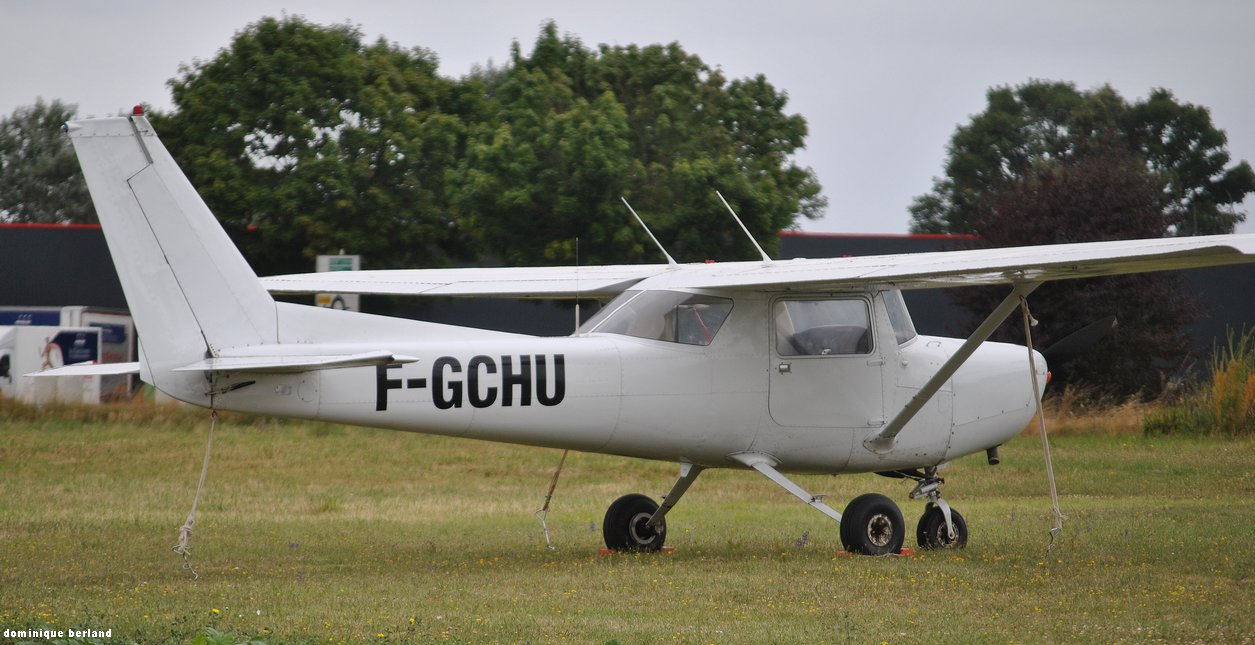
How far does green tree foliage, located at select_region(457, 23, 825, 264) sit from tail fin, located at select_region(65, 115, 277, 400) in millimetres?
19486

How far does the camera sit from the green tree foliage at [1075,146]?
6038 cm

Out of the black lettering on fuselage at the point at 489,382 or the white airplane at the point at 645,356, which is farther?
the black lettering on fuselage at the point at 489,382

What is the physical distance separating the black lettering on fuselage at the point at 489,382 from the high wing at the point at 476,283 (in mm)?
1796

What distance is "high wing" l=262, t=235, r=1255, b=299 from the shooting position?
10086 millimetres

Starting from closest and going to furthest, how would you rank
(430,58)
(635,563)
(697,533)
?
(635,563) < (697,533) < (430,58)

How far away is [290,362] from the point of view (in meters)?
10.1

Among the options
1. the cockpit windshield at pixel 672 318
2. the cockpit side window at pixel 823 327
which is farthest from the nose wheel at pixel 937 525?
the cockpit windshield at pixel 672 318

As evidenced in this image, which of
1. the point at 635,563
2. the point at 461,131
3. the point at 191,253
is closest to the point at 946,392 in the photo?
the point at 635,563

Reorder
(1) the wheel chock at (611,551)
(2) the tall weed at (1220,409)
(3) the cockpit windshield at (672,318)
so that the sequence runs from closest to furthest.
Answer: (3) the cockpit windshield at (672,318) < (1) the wheel chock at (611,551) < (2) the tall weed at (1220,409)

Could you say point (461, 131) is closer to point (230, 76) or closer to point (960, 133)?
point (230, 76)

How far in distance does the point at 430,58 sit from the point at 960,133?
36.0 meters

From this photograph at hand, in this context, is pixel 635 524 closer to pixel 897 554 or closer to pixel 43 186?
pixel 897 554

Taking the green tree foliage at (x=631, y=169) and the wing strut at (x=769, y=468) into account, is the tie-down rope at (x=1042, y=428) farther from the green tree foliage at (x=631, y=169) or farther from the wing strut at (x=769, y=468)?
the green tree foliage at (x=631, y=169)

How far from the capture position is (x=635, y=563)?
39.0 ft
